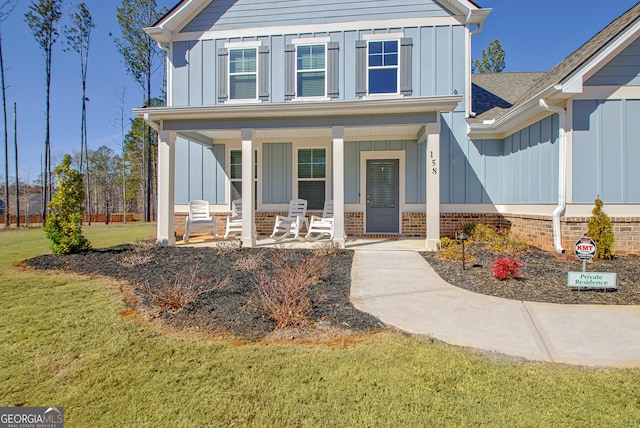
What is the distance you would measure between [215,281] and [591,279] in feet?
15.5

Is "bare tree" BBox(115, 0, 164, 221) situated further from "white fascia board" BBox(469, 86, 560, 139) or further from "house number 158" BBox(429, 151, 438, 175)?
"white fascia board" BBox(469, 86, 560, 139)

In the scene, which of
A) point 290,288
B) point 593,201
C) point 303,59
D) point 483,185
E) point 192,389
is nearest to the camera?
point 192,389

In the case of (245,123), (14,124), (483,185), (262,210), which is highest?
(14,124)

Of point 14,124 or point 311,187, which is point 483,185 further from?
point 14,124

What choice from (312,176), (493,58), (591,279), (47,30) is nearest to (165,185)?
(312,176)

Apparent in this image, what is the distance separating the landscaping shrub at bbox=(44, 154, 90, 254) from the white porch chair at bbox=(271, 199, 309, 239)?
4.23 m

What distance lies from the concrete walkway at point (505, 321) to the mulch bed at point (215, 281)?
13.7 inches

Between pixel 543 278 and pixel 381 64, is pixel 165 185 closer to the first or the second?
pixel 381 64

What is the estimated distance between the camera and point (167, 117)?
23.9 feet

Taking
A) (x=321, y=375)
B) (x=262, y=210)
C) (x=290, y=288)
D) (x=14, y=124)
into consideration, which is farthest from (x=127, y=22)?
(x=321, y=375)

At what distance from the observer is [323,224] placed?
26.4 feet

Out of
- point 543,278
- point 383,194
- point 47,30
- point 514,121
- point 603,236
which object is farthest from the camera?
point 47,30

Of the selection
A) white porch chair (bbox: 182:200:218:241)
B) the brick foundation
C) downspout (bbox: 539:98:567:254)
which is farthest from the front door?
white porch chair (bbox: 182:200:218:241)

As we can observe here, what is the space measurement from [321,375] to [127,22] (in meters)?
23.3
